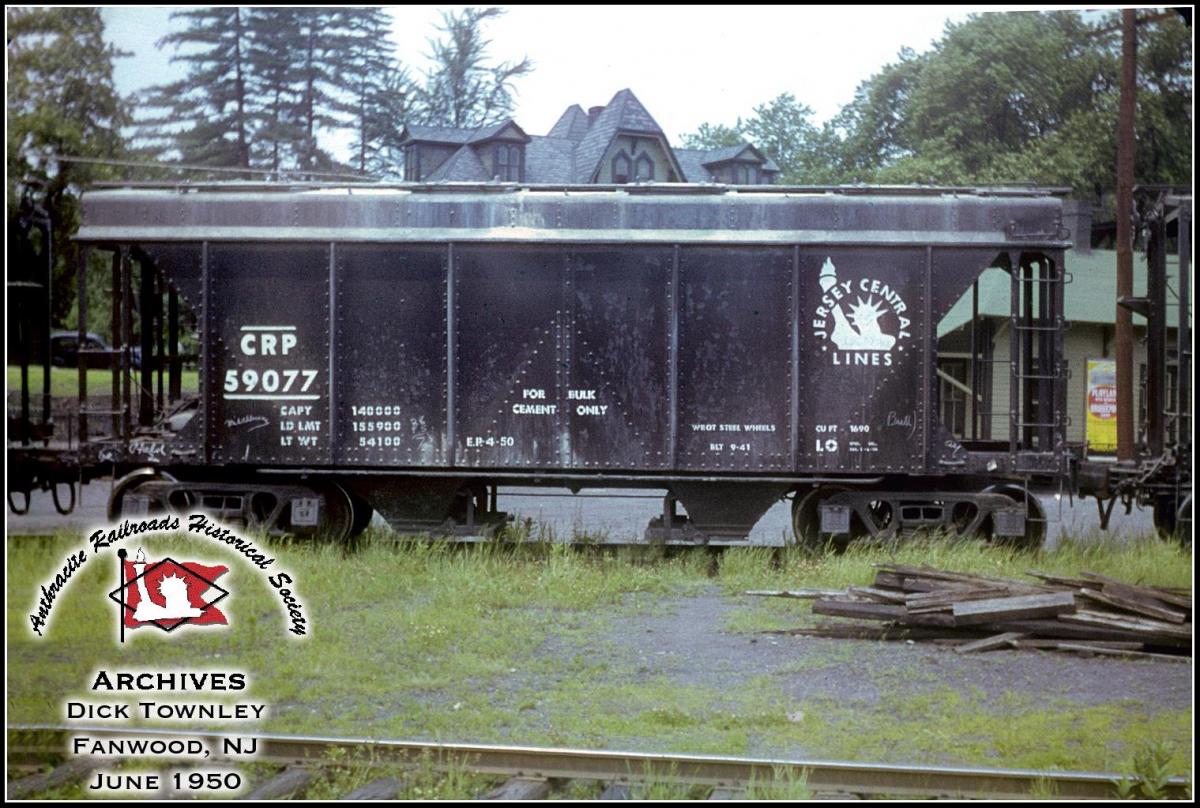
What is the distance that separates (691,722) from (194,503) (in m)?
5.43

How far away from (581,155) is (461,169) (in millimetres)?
1106

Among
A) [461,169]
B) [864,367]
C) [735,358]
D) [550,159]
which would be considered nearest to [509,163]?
[461,169]

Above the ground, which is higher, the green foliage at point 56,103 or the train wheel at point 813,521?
the green foliage at point 56,103

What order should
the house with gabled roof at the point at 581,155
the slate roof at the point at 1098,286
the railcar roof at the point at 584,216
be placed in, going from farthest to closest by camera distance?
the railcar roof at the point at 584,216 → the slate roof at the point at 1098,286 → the house with gabled roof at the point at 581,155

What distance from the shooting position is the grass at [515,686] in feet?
15.7

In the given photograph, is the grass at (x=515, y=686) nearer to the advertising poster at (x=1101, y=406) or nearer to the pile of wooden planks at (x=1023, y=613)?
the pile of wooden planks at (x=1023, y=613)

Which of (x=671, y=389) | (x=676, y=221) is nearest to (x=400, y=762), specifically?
(x=671, y=389)

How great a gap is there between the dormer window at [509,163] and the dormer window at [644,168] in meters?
0.84

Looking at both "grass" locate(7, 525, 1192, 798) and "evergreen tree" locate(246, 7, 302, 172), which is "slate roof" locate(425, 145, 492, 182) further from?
"grass" locate(7, 525, 1192, 798)

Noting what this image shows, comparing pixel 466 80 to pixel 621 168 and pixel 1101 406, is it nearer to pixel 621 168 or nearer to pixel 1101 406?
pixel 621 168

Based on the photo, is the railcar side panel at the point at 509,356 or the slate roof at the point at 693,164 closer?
the slate roof at the point at 693,164

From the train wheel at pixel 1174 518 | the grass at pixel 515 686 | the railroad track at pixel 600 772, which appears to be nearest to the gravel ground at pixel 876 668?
the grass at pixel 515 686

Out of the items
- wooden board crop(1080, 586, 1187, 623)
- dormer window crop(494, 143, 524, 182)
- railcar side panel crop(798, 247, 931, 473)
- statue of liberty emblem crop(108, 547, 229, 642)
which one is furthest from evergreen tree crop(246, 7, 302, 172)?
wooden board crop(1080, 586, 1187, 623)

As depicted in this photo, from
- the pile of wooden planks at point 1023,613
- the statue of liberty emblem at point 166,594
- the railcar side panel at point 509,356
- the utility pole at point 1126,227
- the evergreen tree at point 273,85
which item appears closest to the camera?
the statue of liberty emblem at point 166,594
